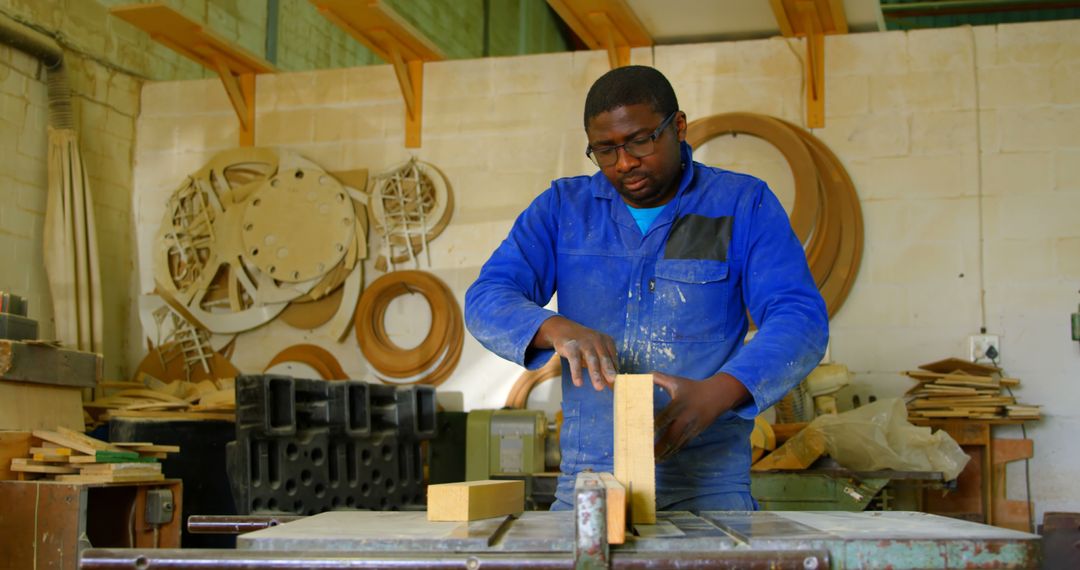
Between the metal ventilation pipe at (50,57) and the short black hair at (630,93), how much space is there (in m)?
3.55

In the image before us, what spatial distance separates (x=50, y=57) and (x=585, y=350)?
13.2 ft

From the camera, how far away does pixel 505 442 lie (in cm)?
469

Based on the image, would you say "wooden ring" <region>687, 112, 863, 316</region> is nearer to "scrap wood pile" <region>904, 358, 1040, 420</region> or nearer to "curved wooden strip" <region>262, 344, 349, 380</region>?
"scrap wood pile" <region>904, 358, 1040, 420</region>

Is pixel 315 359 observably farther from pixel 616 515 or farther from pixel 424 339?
pixel 616 515

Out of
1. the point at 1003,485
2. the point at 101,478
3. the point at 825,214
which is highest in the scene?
the point at 825,214

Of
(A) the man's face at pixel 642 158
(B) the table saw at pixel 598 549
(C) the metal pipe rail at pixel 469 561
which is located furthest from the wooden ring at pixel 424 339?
(C) the metal pipe rail at pixel 469 561

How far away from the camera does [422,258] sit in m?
5.36

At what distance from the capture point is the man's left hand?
5.97 feet

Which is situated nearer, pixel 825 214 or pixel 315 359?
pixel 825 214

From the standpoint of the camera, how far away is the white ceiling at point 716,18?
481 centimetres

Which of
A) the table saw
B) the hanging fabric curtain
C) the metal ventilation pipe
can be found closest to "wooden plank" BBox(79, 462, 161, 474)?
the hanging fabric curtain

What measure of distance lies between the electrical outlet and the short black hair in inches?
120

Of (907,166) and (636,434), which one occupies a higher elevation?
(907,166)

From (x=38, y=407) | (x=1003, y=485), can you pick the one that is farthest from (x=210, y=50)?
(x=1003, y=485)
